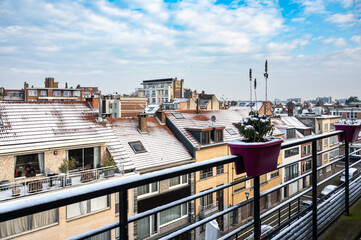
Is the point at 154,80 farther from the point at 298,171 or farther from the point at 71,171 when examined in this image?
the point at 71,171

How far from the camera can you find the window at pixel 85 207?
1109 centimetres

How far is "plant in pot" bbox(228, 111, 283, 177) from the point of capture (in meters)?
2.05

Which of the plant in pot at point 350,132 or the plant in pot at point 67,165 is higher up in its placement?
the plant in pot at point 350,132

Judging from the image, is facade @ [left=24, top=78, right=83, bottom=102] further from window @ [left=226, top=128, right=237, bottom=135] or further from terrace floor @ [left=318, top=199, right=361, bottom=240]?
terrace floor @ [left=318, top=199, right=361, bottom=240]

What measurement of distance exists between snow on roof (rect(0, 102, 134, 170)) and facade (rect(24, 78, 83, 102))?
44.1 metres

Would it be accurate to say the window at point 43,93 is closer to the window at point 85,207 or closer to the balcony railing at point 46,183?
the balcony railing at point 46,183

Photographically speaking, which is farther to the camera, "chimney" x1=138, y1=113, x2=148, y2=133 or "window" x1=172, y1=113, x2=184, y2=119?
"window" x1=172, y1=113, x2=184, y2=119

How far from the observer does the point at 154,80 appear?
96.9 metres

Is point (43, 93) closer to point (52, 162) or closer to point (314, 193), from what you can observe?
point (52, 162)

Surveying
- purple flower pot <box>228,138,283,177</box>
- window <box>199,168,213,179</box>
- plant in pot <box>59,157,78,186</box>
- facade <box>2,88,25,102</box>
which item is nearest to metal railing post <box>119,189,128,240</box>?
purple flower pot <box>228,138,283,177</box>

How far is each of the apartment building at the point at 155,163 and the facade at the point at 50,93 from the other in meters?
43.4

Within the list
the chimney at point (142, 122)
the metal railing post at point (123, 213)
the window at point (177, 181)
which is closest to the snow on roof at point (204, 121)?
the window at point (177, 181)

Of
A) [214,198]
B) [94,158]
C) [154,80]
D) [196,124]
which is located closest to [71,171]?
[94,158]

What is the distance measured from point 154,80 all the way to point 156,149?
8191 centimetres
